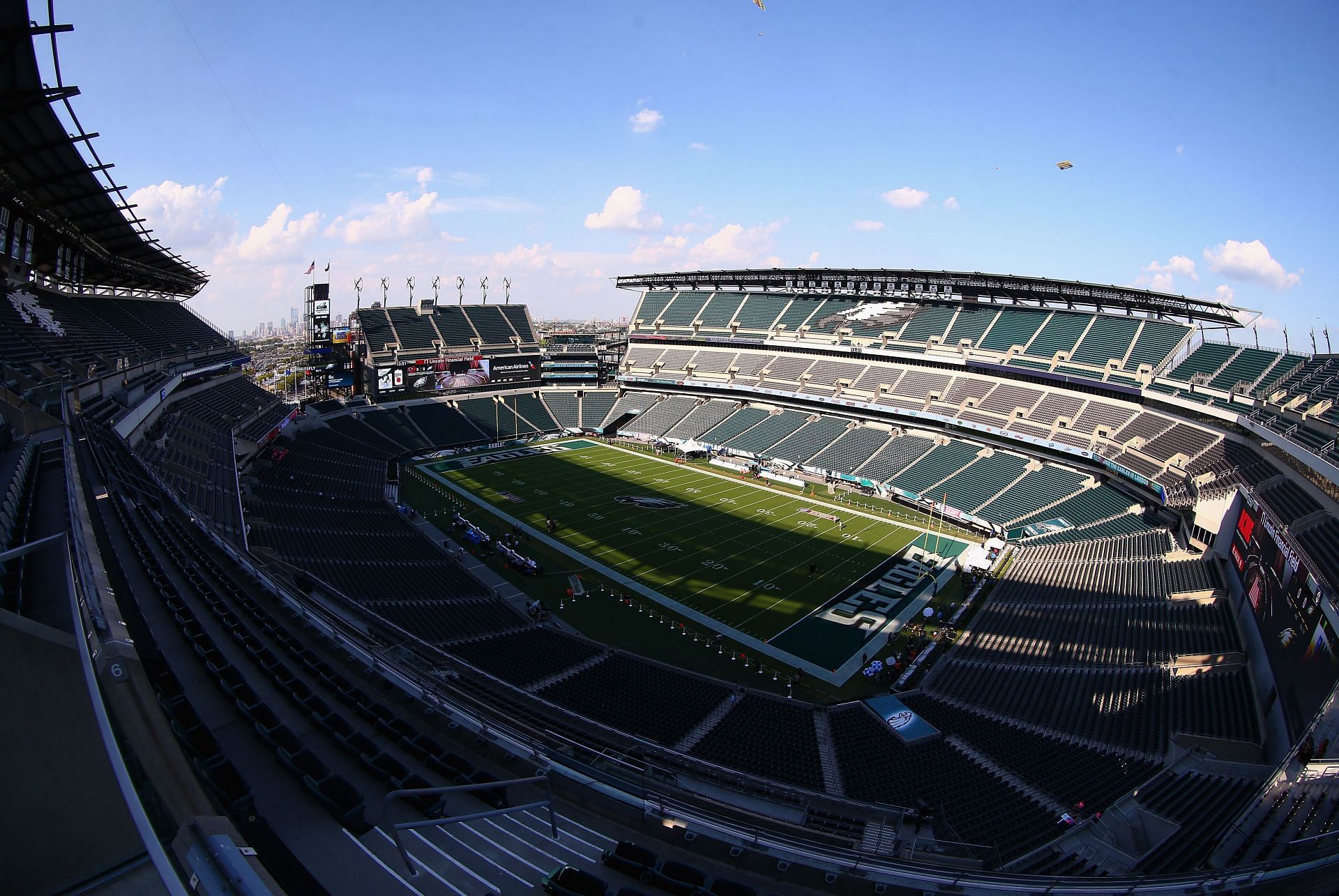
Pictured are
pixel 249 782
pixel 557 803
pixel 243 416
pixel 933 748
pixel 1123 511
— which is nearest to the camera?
pixel 249 782

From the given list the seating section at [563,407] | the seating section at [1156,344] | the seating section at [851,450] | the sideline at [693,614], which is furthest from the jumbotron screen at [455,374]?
the seating section at [1156,344]

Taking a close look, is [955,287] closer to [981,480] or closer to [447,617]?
[981,480]

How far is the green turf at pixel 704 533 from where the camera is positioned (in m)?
30.2

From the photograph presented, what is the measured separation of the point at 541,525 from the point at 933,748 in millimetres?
25356

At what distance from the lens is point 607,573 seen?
105 ft

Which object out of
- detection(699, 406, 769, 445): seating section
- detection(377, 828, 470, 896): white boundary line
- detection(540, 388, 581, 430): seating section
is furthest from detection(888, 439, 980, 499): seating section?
detection(377, 828, 470, 896): white boundary line

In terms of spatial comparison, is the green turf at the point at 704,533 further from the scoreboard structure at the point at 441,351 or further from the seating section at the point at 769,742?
the scoreboard structure at the point at 441,351

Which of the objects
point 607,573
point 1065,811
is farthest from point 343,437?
point 1065,811

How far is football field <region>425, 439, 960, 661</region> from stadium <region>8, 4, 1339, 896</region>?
34 centimetres

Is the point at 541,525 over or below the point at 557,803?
below

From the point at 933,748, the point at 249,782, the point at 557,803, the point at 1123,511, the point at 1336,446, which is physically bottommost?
the point at 933,748

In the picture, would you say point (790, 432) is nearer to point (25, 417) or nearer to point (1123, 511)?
point (1123, 511)

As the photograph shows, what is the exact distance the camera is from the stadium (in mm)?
Answer: 6781

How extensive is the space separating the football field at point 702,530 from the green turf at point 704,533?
0.08 meters
